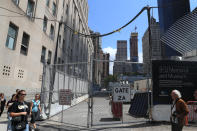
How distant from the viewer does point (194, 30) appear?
21312mm

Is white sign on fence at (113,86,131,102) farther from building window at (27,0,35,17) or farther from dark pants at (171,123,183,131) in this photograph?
building window at (27,0,35,17)

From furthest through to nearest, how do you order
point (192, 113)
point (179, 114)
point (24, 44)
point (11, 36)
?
point (24, 44), point (11, 36), point (192, 113), point (179, 114)

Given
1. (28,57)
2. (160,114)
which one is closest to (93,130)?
(160,114)

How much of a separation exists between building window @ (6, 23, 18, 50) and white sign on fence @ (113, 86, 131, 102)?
10901mm

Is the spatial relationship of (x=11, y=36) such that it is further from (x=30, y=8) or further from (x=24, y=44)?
(x=30, y=8)

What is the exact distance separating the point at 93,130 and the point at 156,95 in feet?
13.1

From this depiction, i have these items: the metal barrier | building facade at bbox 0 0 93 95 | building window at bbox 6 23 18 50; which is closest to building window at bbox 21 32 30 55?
building facade at bbox 0 0 93 95

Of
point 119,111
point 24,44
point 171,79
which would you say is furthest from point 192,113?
point 24,44

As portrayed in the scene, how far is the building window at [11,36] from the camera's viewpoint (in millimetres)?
12281

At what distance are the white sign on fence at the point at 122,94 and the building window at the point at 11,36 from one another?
10901mm

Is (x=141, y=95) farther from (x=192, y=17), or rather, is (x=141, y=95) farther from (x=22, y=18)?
(x=192, y=17)

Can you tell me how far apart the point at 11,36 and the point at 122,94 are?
11.6m

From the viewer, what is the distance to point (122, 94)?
276 inches

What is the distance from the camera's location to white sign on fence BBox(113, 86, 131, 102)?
273 inches
